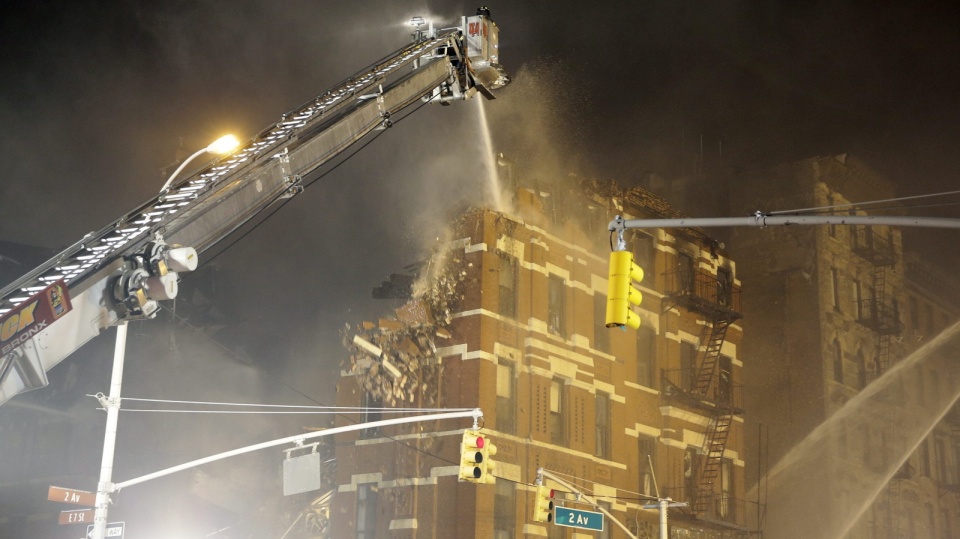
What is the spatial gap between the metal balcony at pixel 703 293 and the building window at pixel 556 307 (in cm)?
607

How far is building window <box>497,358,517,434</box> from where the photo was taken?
31.2m

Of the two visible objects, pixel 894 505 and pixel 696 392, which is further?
pixel 894 505

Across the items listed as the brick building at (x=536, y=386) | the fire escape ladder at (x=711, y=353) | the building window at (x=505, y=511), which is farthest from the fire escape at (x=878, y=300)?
the building window at (x=505, y=511)

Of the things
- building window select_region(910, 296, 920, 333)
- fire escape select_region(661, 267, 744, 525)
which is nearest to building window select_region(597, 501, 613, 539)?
fire escape select_region(661, 267, 744, 525)

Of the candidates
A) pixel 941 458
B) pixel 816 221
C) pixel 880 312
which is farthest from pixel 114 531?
pixel 941 458

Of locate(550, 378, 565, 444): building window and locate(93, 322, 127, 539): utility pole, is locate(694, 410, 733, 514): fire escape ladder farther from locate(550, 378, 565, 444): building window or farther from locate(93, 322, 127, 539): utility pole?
locate(93, 322, 127, 539): utility pole

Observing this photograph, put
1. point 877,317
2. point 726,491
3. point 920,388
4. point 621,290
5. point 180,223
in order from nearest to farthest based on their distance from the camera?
point 621,290 → point 180,223 → point 726,491 → point 877,317 → point 920,388

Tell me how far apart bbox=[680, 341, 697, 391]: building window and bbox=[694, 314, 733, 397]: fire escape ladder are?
9.3 inches

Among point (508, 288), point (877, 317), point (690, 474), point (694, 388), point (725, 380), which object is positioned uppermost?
point (877, 317)

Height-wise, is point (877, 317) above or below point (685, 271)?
above

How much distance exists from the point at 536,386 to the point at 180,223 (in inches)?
735

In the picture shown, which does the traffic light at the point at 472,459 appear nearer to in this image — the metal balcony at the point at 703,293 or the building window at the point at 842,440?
the metal balcony at the point at 703,293

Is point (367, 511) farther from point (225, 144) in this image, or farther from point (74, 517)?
point (225, 144)

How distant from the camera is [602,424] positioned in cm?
3488
